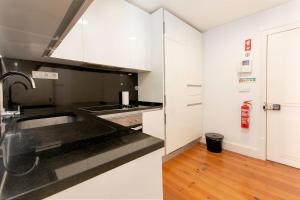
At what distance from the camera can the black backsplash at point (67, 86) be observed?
150 centimetres

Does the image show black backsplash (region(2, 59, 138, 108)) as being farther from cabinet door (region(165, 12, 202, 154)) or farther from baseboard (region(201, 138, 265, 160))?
baseboard (region(201, 138, 265, 160))

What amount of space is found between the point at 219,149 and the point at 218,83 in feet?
3.92

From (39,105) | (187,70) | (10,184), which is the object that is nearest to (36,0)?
(10,184)

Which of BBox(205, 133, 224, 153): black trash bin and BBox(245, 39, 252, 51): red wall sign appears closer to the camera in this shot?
BBox(245, 39, 252, 51): red wall sign

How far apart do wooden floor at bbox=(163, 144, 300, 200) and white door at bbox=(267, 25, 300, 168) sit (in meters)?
0.22

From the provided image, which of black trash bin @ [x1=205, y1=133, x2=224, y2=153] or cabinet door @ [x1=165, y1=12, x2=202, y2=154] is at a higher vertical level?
cabinet door @ [x1=165, y1=12, x2=202, y2=154]

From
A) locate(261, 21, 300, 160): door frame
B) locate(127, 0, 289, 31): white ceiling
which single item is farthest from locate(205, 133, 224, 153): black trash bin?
locate(127, 0, 289, 31): white ceiling

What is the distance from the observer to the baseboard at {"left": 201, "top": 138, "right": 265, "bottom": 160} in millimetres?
2354

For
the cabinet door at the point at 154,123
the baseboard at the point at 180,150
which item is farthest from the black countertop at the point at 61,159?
the baseboard at the point at 180,150

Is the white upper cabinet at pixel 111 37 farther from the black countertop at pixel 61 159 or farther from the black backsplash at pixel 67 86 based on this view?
the black countertop at pixel 61 159

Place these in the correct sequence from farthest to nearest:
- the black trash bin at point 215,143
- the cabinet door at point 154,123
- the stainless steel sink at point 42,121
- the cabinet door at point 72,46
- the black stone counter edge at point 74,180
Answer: the black trash bin at point 215,143
the cabinet door at point 154,123
the cabinet door at point 72,46
the stainless steel sink at point 42,121
the black stone counter edge at point 74,180

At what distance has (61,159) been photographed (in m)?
0.46

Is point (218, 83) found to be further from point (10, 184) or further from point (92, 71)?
point (10, 184)

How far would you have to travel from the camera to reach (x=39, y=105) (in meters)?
1.62
